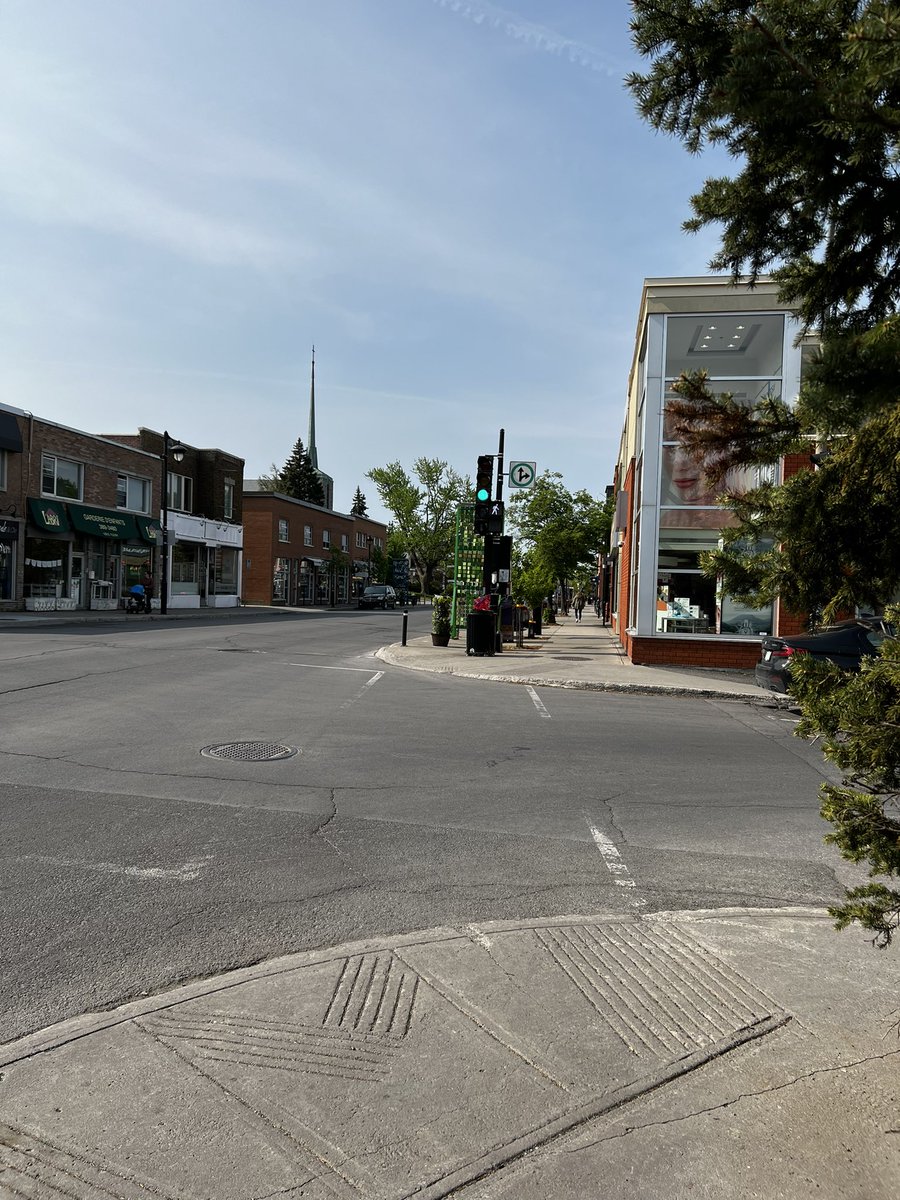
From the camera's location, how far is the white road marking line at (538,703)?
38.2ft

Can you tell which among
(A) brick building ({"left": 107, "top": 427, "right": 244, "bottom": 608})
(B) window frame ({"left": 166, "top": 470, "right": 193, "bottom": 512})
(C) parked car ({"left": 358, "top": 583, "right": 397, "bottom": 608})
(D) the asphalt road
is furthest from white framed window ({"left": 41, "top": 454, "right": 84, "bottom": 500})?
(C) parked car ({"left": 358, "top": 583, "right": 397, "bottom": 608})

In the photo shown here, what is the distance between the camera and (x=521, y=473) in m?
21.4

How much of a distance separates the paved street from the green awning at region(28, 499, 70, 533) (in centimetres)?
2567

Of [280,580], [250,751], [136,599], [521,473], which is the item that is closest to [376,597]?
[280,580]

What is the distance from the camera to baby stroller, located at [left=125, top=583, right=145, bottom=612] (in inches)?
1372

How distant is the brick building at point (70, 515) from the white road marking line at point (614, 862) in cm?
3001

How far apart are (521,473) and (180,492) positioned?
29287mm

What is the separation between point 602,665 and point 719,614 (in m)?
2.68

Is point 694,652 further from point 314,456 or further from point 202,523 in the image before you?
point 314,456

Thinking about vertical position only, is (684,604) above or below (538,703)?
above

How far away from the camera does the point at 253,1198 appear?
2381mm

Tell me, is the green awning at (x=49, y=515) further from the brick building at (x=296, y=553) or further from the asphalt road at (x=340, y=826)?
the asphalt road at (x=340, y=826)

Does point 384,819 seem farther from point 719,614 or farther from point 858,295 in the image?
point 719,614

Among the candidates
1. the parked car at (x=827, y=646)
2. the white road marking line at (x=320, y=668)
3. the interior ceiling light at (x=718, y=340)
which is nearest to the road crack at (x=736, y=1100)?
the parked car at (x=827, y=646)
